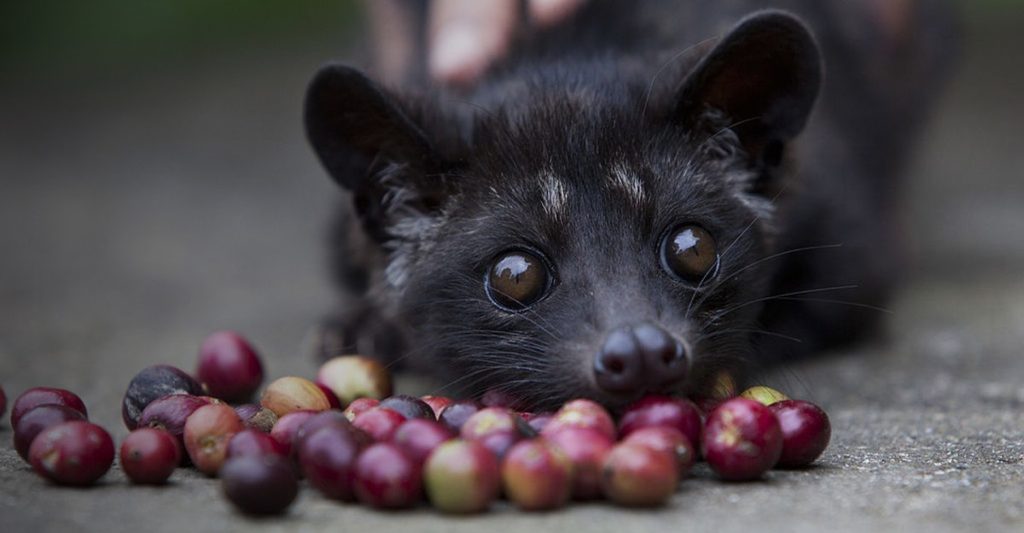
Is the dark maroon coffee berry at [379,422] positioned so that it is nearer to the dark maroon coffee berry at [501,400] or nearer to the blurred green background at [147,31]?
the dark maroon coffee berry at [501,400]

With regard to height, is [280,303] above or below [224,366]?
above

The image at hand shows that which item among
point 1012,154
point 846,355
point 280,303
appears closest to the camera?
point 846,355

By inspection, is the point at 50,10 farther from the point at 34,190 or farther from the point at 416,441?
the point at 416,441

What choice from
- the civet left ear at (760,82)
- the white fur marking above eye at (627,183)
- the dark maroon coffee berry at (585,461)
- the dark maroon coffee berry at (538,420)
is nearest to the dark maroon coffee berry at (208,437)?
the dark maroon coffee berry at (538,420)

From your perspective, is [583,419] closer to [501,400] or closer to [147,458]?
[501,400]

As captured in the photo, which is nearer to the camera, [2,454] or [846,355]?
[2,454]

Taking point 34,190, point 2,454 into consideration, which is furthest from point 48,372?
point 34,190
